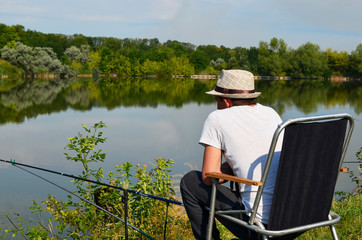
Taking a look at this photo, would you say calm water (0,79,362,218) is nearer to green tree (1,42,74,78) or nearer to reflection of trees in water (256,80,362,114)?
reflection of trees in water (256,80,362,114)

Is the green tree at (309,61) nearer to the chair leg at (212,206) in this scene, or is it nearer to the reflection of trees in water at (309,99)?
the reflection of trees in water at (309,99)

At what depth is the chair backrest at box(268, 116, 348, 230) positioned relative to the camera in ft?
6.22

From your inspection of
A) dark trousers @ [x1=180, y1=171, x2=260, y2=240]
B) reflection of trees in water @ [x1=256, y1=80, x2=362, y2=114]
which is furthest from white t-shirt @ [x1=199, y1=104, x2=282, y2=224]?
reflection of trees in water @ [x1=256, y1=80, x2=362, y2=114]

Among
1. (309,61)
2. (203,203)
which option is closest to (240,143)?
(203,203)

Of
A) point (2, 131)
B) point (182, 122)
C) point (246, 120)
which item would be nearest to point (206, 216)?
point (246, 120)

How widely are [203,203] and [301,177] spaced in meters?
0.59

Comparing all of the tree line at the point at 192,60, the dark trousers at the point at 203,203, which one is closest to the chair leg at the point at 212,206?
the dark trousers at the point at 203,203

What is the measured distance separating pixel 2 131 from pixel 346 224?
1502 cm

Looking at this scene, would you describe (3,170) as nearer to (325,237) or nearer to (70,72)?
(325,237)

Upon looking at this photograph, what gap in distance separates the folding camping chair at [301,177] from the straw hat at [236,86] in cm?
42

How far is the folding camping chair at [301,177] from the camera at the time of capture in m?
1.88

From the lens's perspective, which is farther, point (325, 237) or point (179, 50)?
point (179, 50)

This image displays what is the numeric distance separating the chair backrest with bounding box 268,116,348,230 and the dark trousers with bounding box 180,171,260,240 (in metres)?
0.24

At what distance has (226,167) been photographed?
2.39 m
